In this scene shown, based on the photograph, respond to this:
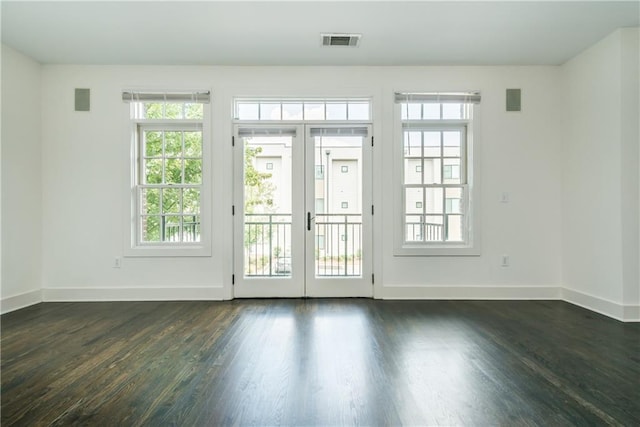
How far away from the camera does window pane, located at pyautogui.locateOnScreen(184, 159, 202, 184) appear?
4.48 m

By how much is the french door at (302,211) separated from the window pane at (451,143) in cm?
90

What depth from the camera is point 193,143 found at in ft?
14.7

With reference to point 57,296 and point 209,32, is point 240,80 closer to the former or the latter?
point 209,32

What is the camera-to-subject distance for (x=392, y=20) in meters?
3.38

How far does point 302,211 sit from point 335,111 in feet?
4.09

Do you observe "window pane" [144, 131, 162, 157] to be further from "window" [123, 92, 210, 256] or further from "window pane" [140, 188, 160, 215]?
"window pane" [140, 188, 160, 215]

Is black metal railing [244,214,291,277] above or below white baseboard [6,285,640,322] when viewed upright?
above

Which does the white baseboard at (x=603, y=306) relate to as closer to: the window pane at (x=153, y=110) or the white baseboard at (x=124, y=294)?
the white baseboard at (x=124, y=294)

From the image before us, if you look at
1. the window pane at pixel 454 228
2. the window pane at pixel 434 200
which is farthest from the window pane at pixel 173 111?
the window pane at pixel 454 228

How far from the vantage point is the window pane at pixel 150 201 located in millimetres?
4504

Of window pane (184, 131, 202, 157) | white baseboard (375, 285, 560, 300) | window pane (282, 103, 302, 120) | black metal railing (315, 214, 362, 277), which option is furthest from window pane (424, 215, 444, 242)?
window pane (184, 131, 202, 157)

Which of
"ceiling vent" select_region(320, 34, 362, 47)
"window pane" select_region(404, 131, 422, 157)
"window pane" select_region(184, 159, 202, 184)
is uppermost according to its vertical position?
"ceiling vent" select_region(320, 34, 362, 47)

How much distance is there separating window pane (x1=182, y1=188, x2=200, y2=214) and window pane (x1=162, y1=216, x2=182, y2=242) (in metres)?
0.16

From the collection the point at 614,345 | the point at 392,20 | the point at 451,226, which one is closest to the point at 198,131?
the point at 392,20
